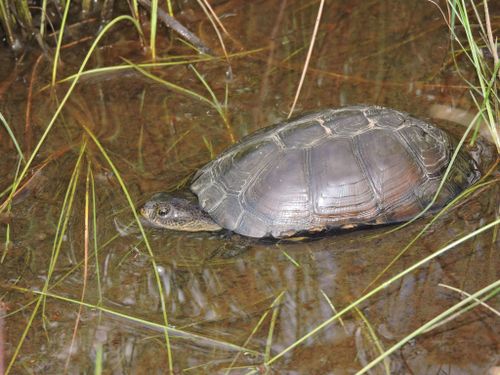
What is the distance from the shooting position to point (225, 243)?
3607 millimetres

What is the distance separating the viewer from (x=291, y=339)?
117 inches

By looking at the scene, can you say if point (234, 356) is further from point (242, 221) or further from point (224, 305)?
point (242, 221)

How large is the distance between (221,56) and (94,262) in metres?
2.05

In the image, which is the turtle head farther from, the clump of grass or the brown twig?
the brown twig

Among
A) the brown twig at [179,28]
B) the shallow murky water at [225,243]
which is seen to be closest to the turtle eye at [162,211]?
the shallow murky water at [225,243]

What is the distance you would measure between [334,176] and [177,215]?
0.82 metres

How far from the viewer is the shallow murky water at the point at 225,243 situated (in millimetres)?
2939

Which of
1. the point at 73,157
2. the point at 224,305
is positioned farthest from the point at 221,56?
the point at 224,305

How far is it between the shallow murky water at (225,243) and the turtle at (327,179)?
0.11 metres

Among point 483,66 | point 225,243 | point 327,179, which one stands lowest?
point 225,243

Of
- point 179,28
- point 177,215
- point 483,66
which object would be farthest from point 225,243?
point 179,28

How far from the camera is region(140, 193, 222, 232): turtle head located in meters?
3.66

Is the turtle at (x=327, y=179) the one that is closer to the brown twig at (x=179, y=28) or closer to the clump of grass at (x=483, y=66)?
the clump of grass at (x=483, y=66)

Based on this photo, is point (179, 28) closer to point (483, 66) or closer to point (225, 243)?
point (225, 243)
